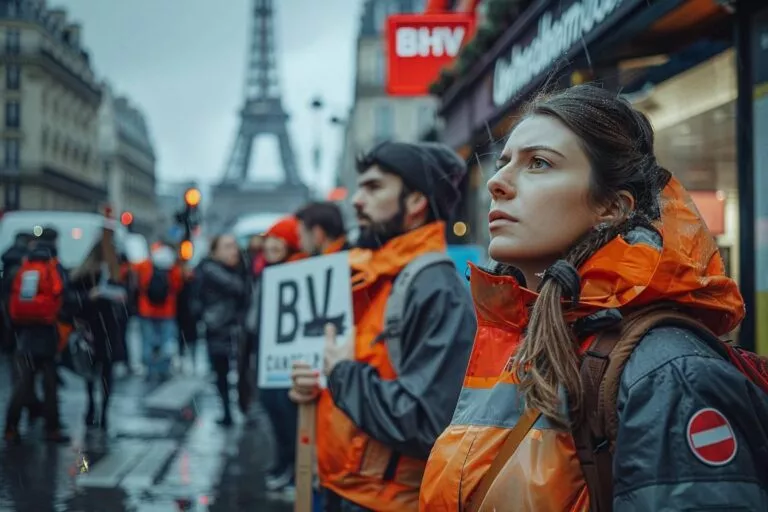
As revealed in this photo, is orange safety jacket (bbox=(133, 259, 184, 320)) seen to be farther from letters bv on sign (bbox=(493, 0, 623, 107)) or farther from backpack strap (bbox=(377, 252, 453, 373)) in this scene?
backpack strap (bbox=(377, 252, 453, 373))

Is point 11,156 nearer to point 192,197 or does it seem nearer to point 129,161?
point 192,197

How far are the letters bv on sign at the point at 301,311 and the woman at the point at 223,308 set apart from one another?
6.52 metres

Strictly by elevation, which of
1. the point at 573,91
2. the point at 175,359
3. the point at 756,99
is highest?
the point at 756,99

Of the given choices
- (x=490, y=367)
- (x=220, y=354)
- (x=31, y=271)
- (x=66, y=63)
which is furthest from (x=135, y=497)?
(x=66, y=63)

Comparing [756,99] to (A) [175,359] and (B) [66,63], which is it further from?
(B) [66,63]

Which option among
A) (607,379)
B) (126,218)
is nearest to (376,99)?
(126,218)

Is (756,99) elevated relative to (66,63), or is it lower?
lower

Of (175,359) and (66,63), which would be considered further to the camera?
(66,63)

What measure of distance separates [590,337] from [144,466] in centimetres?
706

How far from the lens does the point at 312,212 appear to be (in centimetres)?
710

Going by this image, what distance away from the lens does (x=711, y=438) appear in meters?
1.48

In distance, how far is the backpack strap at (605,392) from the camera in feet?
5.32

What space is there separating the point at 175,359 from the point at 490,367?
18.8m

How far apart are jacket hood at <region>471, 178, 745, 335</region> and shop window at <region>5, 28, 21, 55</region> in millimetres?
15268
